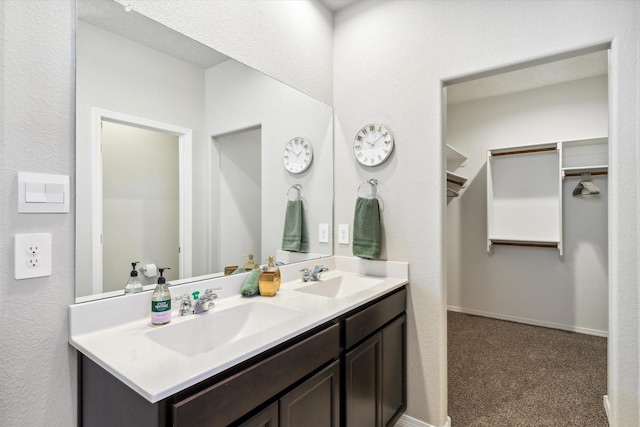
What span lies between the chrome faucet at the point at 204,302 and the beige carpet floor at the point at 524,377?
1.70 m

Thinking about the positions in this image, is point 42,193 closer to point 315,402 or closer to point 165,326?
point 165,326

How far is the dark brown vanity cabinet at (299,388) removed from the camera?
2.68 feet

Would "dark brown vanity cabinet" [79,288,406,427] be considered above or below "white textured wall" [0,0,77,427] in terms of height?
below

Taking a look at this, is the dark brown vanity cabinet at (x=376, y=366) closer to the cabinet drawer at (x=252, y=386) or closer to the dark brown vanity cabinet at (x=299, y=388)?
the dark brown vanity cabinet at (x=299, y=388)

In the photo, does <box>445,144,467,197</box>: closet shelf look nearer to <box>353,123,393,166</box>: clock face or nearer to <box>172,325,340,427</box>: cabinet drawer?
<box>353,123,393,166</box>: clock face

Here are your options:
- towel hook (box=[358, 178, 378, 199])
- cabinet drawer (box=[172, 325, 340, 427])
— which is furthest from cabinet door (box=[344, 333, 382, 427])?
towel hook (box=[358, 178, 378, 199])

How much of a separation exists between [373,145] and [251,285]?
3.82 feet

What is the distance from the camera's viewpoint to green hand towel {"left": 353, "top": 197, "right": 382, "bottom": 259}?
201 centimetres

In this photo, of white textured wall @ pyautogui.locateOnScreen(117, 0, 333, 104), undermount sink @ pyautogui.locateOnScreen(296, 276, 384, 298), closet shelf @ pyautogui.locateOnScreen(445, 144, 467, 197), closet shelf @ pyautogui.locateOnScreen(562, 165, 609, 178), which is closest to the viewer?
white textured wall @ pyautogui.locateOnScreen(117, 0, 333, 104)

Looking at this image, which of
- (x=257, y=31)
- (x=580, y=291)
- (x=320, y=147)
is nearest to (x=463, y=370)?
(x=580, y=291)

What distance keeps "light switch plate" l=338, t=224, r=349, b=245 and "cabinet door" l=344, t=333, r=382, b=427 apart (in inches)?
28.5

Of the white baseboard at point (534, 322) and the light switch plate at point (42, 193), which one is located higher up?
the light switch plate at point (42, 193)

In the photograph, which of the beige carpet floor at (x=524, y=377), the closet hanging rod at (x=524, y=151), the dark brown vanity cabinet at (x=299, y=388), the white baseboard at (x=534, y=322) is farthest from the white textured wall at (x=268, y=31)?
the white baseboard at (x=534, y=322)

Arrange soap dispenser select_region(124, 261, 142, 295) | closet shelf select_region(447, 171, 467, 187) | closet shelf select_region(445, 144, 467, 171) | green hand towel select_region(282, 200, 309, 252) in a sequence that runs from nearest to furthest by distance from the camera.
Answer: soap dispenser select_region(124, 261, 142, 295) → green hand towel select_region(282, 200, 309, 252) → closet shelf select_region(447, 171, 467, 187) → closet shelf select_region(445, 144, 467, 171)
